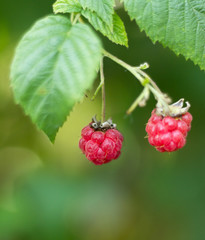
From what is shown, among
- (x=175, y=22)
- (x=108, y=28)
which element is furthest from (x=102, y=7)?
(x=175, y=22)

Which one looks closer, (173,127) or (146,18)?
(173,127)

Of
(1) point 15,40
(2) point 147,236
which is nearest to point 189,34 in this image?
(1) point 15,40

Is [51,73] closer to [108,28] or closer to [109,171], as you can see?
[108,28]

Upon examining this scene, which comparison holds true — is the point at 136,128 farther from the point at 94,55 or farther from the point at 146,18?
the point at 94,55

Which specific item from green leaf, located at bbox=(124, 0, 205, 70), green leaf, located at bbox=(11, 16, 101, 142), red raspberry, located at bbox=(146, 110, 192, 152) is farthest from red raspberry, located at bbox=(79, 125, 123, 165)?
green leaf, located at bbox=(124, 0, 205, 70)

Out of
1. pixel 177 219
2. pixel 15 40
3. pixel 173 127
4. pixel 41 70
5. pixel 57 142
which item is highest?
pixel 41 70

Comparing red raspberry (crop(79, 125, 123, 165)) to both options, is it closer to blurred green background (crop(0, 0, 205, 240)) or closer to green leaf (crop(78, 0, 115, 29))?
green leaf (crop(78, 0, 115, 29))
